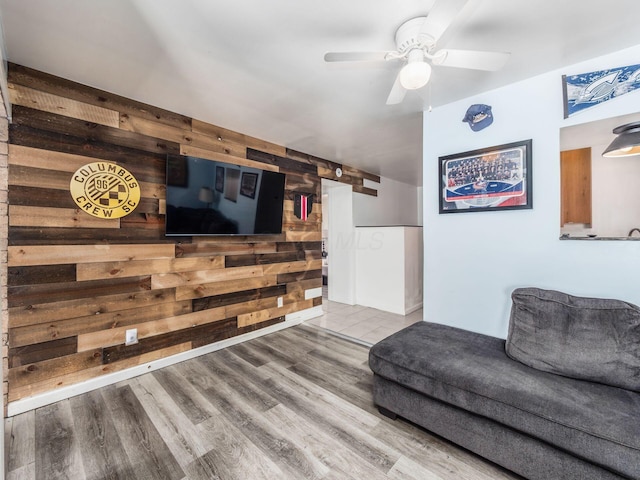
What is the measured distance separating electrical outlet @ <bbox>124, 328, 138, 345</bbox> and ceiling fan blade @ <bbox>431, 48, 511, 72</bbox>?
2877mm

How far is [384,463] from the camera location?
4.72 feet

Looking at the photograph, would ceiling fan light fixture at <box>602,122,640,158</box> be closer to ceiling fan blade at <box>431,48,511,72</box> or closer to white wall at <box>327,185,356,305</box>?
ceiling fan blade at <box>431,48,511,72</box>

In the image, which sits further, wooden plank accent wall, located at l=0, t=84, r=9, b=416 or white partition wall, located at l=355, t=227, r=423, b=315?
white partition wall, located at l=355, t=227, r=423, b=315

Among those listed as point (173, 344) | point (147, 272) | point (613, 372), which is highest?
point (147, 272)

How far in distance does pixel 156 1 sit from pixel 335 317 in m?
3.55

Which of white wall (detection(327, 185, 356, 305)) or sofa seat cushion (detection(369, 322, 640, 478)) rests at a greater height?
white wall (detection(327, 185, 356, 305))

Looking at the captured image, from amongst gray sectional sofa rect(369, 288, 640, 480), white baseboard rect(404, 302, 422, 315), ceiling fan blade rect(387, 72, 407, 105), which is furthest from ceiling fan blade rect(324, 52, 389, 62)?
white baseboard rect(404, 302, 422, 315)

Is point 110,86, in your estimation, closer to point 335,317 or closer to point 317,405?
point 317,405

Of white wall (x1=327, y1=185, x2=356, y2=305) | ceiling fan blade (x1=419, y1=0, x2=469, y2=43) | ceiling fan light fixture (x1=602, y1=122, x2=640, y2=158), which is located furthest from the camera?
white wall (x1=327, y1=185, x2=356, y2=305)

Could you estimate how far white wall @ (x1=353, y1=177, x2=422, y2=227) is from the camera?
4723 mm

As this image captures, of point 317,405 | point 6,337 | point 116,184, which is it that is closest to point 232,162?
point 116,184

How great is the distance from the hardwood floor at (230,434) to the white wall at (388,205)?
2.89 m

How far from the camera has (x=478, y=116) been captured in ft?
7.08

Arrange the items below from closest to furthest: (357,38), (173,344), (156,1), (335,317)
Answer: (156,1) → (357,38) → (173,344) → (335,317)
